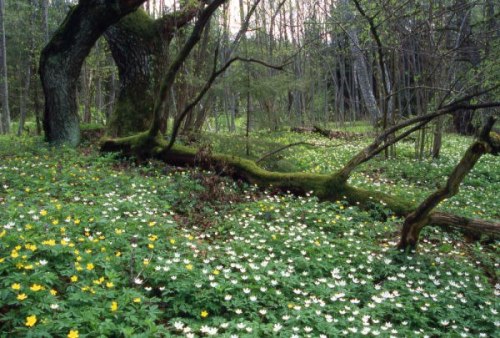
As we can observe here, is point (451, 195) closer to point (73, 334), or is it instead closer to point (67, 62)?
point (73, 334)

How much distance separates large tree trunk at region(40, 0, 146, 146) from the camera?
32.1 feet

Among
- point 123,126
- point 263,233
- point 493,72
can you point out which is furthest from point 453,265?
point 123,126

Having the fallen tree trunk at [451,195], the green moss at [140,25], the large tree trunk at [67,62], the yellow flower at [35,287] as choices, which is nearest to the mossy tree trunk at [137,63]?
the green moss at [140,25]

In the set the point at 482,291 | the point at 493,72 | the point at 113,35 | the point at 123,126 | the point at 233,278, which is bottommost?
the point at 482,291

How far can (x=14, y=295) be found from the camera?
3047 millimetres

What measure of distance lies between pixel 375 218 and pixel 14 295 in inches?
213

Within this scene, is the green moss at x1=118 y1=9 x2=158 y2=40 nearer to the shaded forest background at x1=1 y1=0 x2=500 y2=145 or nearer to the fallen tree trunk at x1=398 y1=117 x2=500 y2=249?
the shaded forest background at x1=1 y1=0 x2=500 y2=145

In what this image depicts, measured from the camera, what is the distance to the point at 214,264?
173 inches

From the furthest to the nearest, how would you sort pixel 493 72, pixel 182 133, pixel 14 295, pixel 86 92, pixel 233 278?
pixel 86 92
pixel 182 133
pixel 493 72
pixel 233 278
pixel 14 295

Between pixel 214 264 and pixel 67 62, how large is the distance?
26.1 feet

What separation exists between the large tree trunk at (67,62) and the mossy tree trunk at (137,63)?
3.33ft

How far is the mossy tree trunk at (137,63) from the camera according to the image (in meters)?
11.0

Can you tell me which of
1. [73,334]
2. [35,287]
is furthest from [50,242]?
[73,334]

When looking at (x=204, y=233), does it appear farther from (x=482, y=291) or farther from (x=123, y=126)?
(x=123, y=126)
